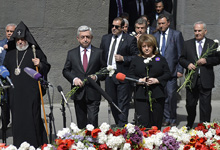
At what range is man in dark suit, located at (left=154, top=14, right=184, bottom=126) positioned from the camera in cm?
1081

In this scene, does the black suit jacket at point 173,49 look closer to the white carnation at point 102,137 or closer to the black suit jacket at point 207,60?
the black suit jacket at point 207,60

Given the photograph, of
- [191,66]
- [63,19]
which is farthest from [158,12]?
[191,66]

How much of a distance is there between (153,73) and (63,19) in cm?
509

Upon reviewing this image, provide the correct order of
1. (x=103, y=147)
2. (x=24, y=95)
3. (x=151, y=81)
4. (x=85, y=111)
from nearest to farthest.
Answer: (x=103, y=147)
(x=151, y=81)
(x=24, y=95)
(x=85, y=111)

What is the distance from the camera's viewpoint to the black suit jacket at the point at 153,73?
328 inches

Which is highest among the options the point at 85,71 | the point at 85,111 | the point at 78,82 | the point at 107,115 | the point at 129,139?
the point at 85,71

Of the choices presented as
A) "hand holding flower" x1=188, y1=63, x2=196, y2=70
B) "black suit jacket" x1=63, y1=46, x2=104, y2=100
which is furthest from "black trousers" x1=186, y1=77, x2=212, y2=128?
"black suit jacket" x1=63, y1=46, x2=104, y2=100

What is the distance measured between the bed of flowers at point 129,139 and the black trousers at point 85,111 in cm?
254

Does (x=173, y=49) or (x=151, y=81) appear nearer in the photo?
(x=151, y=81)

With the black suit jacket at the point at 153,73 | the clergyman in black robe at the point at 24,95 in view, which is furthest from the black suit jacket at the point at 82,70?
the black suit jacket at the point at 153,73

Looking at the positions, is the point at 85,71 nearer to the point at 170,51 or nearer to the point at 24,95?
the point at 24,95

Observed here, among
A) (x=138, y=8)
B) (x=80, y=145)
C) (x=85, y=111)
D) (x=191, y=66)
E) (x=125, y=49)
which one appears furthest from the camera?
(x=138, y=8)

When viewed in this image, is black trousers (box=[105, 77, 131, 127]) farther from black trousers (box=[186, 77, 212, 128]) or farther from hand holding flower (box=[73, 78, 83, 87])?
hand holding flower (box=[73, 78, 83, 87])

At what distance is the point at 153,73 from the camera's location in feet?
27.3
